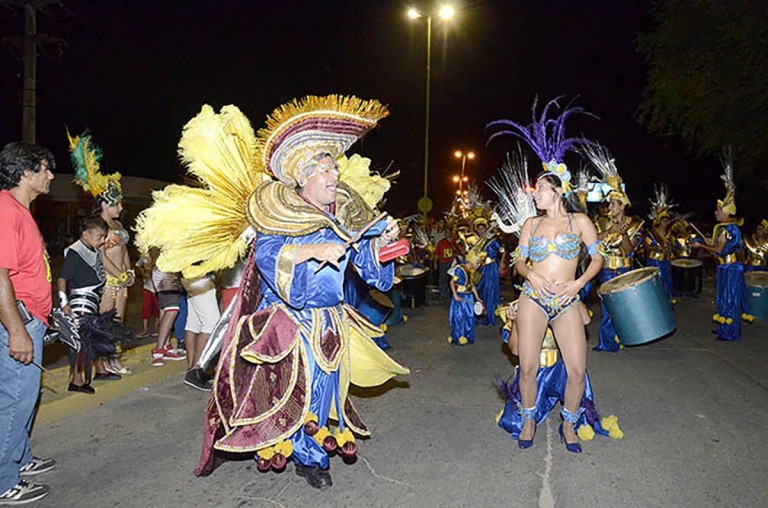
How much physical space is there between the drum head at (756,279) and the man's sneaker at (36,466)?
404 inches

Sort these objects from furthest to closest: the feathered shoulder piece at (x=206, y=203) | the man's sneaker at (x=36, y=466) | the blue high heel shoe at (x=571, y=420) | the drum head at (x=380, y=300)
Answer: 1. the drum head at (x=380, y=300)
2. the blue high heel shoe at (x=571, y=420)
3. the man's sneaker at (x=36, y=466)
4. the feathered shoulder piece at (x=206, y=203)

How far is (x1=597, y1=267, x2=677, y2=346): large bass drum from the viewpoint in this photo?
6.07 metres

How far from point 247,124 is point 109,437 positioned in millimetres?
→ 2866

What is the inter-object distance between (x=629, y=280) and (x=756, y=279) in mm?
5079

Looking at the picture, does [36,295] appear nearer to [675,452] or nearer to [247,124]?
[247,124]

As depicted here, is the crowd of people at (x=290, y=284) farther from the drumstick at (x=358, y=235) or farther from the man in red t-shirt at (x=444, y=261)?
the man in red t-shirt at (x=444, y=261)

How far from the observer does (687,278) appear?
14.5m

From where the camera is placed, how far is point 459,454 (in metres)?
4.41

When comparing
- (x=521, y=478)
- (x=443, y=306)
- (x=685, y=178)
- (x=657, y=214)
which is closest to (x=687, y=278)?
(x=657, y=214)

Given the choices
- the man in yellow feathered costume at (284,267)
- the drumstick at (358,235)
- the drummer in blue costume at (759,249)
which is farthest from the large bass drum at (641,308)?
the drummer in blue costume at (759,249)

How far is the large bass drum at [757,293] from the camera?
972cm

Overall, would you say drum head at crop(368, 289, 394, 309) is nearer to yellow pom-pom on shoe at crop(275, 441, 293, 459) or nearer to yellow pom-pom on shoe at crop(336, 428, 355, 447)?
yellow pom-pom on shoe at crop(336, 428, 355, 447)

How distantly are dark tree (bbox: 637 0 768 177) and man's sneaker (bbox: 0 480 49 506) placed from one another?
16001mm

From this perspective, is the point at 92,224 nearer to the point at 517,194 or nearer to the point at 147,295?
the point at 147,295
